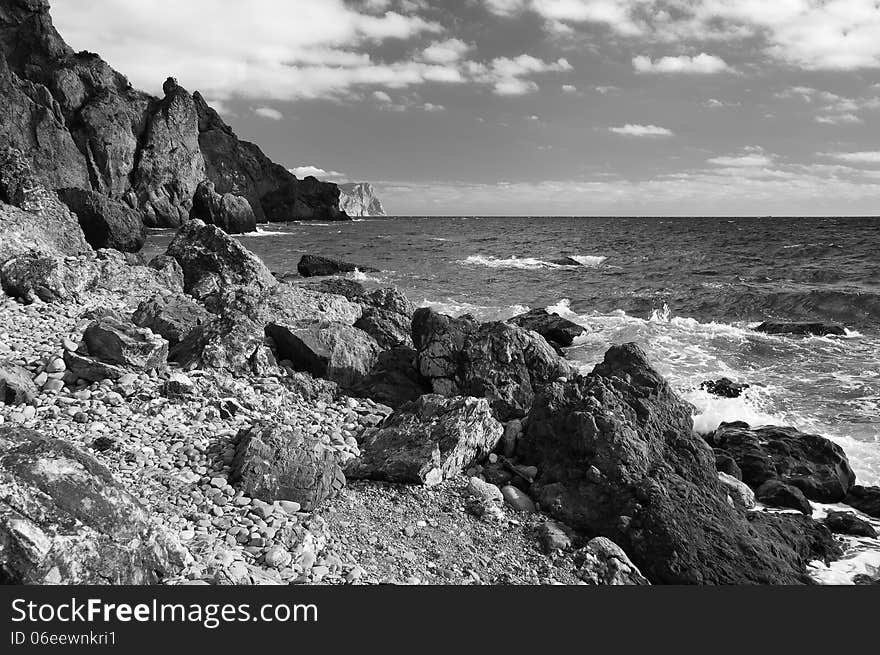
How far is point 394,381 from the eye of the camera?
10.4 meters

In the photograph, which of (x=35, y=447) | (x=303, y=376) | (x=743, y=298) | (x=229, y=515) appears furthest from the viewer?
(x=743, y=298)

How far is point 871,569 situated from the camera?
7.36 meters

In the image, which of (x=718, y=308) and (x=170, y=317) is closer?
(x=170, y=317)

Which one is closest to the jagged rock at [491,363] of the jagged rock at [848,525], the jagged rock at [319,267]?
the jagged rock at [848,525]

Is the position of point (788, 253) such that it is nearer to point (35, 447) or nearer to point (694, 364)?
point (694, 364)

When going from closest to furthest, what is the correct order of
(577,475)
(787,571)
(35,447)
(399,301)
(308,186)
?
1. (35,447)
2. (787,571)
3. (577,475)
4. (399,301)
5. (308,186)

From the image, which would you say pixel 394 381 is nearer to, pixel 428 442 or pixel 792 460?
pixel 428 442

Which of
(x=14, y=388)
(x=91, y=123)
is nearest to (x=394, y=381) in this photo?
(x=14, y=388)

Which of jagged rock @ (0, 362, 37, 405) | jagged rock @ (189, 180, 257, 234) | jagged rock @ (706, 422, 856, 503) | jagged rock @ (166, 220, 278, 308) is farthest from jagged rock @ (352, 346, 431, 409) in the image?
jagged rock @ (189, 180, 257, 234)

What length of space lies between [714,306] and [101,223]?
32.2 metres

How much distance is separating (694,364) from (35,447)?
54.5 feet

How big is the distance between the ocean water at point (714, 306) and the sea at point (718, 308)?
61 mm

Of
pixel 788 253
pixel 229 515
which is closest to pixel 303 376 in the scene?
pixel 229 515

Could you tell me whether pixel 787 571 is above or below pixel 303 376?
below
